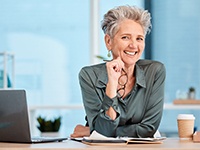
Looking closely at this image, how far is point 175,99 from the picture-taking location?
525 cm

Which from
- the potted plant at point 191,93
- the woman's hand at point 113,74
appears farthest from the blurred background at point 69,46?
the woman's hand at point 113,74

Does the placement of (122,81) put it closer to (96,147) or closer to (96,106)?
(96,106)

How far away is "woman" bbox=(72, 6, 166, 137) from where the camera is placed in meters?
2.43

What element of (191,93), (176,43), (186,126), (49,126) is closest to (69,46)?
(49,126)

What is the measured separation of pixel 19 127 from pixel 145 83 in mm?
753

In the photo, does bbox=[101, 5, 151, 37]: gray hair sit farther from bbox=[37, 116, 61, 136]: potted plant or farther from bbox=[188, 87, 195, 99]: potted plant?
bbox=[188, 87, 195, 99]: potted plant

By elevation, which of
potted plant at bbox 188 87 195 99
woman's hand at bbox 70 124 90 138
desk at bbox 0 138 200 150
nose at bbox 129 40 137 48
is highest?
nose at bbox 129 40 137 48

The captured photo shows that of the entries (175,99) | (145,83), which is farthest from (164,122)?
(145,83)

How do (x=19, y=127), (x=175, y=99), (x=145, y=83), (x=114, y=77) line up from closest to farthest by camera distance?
(x=19, y=127) → (x=114, y=77) → (x=145, y=83) → (x=175, y=99)

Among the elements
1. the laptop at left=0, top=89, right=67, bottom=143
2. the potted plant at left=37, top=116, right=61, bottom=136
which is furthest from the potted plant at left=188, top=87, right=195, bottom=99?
the laptop at left=0, top=89, right=67, bottom=143

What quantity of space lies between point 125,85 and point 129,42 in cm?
23

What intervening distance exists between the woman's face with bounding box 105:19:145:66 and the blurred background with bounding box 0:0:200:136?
2750mm

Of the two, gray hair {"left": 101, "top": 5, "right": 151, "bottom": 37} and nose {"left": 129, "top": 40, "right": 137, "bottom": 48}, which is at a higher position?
gray hair {"left": 101, "top": 5, "right": 151, "bottom": 37}

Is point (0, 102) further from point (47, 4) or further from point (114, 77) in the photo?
point (47, 4)
